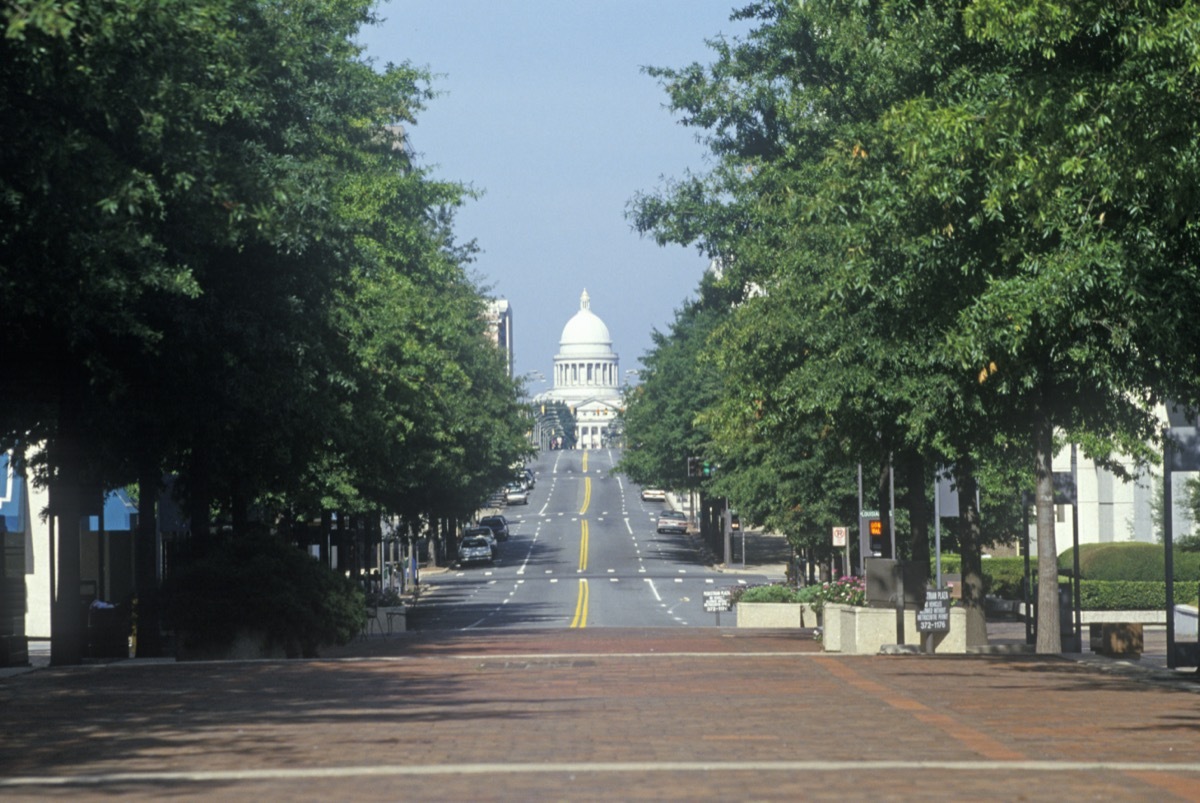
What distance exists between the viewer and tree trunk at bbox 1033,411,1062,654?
80.2ft

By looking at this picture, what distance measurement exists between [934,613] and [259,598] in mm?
9933

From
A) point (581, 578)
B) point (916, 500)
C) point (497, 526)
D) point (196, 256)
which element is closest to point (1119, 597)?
point (916, 500)

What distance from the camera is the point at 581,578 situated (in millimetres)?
79688

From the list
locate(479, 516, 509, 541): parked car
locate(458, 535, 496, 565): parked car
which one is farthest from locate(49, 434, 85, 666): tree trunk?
locate(479, 516, 509, 541): parked car

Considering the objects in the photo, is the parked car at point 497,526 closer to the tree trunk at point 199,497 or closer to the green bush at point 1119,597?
the green bush at point 1119,597

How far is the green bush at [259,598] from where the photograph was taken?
1035 inches

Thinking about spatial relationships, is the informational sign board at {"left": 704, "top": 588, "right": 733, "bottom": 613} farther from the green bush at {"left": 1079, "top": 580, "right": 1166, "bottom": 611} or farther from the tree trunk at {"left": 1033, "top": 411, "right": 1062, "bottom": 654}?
the tree trunk at {"left": 1033, "top": 411, "right": 1062, "bottom": 654}

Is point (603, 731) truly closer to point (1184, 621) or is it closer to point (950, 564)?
point (1184, 621)

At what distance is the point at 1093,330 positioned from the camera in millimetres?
20422

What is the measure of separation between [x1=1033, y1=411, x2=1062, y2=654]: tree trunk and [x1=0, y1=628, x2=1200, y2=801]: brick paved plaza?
258cm

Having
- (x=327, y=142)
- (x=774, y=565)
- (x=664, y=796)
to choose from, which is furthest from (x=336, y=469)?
(x=774, y=565)

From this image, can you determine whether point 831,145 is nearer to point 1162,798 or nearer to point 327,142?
point 327,142

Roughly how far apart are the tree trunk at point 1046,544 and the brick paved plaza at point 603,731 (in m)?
2.58

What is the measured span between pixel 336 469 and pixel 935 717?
27439mm
